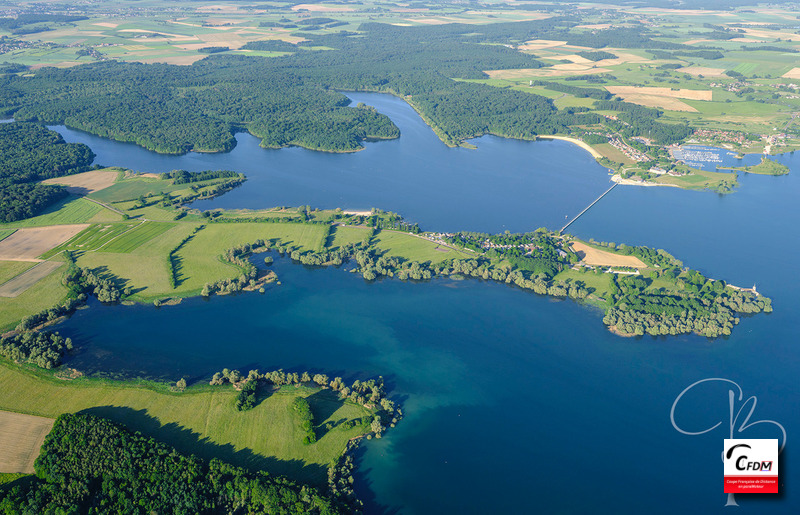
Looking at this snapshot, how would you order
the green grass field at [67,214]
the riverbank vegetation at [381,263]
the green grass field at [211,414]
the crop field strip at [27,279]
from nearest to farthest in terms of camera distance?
1. the green grass field at [211,414]
2. the riverbank vegetation at [381,263]
3. the crop field strip at [27,279]
4. the green grass field at [67,214]

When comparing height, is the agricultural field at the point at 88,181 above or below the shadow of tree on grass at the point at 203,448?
above

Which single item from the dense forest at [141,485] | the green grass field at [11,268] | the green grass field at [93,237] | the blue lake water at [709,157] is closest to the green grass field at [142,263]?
the green grass field at [93,237]

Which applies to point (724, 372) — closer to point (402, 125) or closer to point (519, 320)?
→ point (519, 320)

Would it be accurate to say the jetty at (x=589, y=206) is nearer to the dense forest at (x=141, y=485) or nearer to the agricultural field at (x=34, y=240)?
the dense forest at (x=141, y=485)

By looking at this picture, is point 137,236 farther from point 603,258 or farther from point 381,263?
point 603,258

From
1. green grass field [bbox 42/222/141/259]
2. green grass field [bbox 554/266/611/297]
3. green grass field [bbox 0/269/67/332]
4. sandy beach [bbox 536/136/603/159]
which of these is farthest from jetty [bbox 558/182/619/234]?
green grass field [bbox 0/269/67/332]

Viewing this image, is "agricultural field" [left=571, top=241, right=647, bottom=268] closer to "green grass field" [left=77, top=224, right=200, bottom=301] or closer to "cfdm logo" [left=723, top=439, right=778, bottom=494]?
"cfdm logo" [left=723, top=439, right=778, bottom=494]
